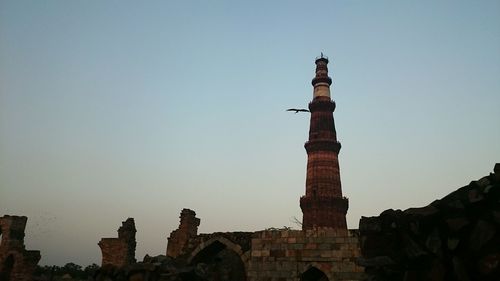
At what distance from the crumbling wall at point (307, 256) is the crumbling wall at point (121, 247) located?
26.3 ft

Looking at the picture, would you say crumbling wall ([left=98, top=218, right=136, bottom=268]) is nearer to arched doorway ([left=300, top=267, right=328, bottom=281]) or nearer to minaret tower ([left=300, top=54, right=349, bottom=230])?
arched doorway ([left=300, top=267, right=328, bottom=281])

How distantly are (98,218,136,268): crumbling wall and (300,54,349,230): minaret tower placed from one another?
11336 millimetres

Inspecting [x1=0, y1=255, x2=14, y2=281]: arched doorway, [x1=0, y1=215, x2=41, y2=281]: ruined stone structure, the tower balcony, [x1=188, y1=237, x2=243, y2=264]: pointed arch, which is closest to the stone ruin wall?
[x1=188, y1=237, x2=243, y2=264]: pointed arch

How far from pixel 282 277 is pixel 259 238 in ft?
3.60

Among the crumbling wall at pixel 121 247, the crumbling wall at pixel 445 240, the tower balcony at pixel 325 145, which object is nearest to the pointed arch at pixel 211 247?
the crumbling wall at pixel 121 247


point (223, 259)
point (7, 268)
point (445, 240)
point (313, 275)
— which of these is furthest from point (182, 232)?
point (445, 240)

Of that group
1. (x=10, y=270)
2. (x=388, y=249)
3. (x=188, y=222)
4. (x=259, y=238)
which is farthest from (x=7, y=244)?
(x=388, y=249)

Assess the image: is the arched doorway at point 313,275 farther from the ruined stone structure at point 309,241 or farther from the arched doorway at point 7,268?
the arched doorway at point 7,268

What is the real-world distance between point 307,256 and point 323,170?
657 inches

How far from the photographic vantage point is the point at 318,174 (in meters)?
25.5

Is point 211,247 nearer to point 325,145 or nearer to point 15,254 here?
point 15,254

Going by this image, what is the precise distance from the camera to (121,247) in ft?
51.4

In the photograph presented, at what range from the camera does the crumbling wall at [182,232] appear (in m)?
18.3

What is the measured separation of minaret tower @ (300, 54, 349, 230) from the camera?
80.6 ft
